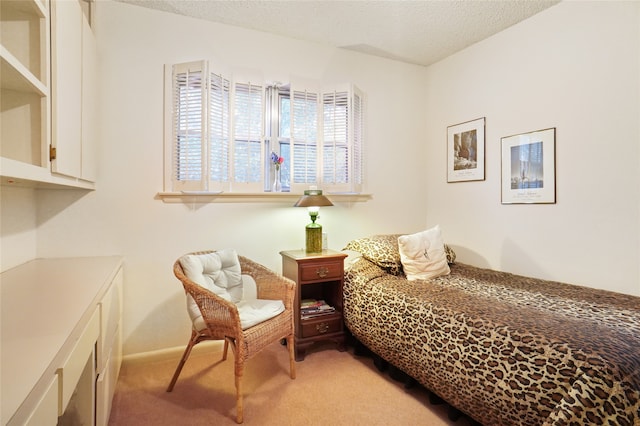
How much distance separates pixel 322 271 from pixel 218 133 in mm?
1368

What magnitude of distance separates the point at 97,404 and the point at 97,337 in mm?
Answer: 298

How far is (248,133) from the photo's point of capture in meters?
2.74

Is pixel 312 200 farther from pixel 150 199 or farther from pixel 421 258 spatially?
pixel 150 199

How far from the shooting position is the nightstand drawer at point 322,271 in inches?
101

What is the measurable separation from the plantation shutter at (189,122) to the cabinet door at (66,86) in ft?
2.32

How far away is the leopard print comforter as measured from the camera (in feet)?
3.97

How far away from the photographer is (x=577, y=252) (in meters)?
2.40

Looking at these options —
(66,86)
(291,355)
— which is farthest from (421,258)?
(66,86)

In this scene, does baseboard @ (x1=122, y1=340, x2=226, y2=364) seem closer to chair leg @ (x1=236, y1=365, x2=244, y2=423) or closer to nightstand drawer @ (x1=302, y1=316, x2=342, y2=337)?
nightstand drawer @ (x1=302, y1=316, x2=342, y2=337)

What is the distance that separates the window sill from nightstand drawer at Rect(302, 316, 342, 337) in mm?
1056

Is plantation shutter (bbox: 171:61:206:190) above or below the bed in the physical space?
above

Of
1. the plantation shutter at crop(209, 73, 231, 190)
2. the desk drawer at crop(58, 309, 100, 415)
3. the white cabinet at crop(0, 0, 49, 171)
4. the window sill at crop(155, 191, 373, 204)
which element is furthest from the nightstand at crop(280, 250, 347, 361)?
the white cabinet at crop(0, 0, 49, 171)

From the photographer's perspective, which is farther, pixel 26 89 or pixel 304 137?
pixel 304 137

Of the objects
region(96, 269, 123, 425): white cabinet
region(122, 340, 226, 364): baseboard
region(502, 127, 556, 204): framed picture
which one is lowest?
region(122, 340, 226, 364): baseboard
